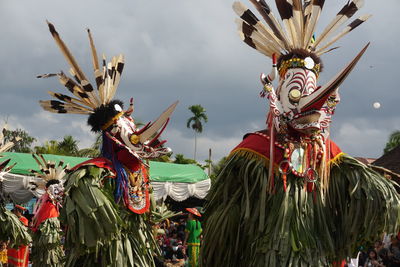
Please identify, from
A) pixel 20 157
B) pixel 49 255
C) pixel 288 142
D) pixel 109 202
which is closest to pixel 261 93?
pixel 288 142

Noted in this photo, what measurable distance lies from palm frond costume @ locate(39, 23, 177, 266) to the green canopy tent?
24.3 ft

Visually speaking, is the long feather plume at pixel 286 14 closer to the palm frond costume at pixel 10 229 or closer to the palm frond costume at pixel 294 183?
the palm frond costume at pixel 294 183

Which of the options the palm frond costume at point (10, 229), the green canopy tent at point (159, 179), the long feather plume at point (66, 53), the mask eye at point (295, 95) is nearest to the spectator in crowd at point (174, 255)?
the green canopy tent at point (159, 179)

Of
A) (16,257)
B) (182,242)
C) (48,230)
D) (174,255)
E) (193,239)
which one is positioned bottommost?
(174,255)

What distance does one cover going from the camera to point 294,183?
12.1 ft

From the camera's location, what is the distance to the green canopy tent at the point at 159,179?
1254cm

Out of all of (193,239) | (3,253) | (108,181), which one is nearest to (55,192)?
(3,253)

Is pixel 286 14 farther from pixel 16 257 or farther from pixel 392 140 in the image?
pixel 392 140

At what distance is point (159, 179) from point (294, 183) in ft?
37.7

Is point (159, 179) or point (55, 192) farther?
point (159, 179)

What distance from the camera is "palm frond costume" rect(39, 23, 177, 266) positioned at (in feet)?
15.3

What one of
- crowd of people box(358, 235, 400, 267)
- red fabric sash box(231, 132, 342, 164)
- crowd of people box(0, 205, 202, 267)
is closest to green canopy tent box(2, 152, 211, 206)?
crowd of people box(0, 205, 202, 267)

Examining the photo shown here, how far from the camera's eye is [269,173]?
3.68m

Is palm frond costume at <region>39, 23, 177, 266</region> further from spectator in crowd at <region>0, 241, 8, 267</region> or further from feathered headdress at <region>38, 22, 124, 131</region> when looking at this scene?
spectator in crowd at <region>0, 241, 8, 267</region>
